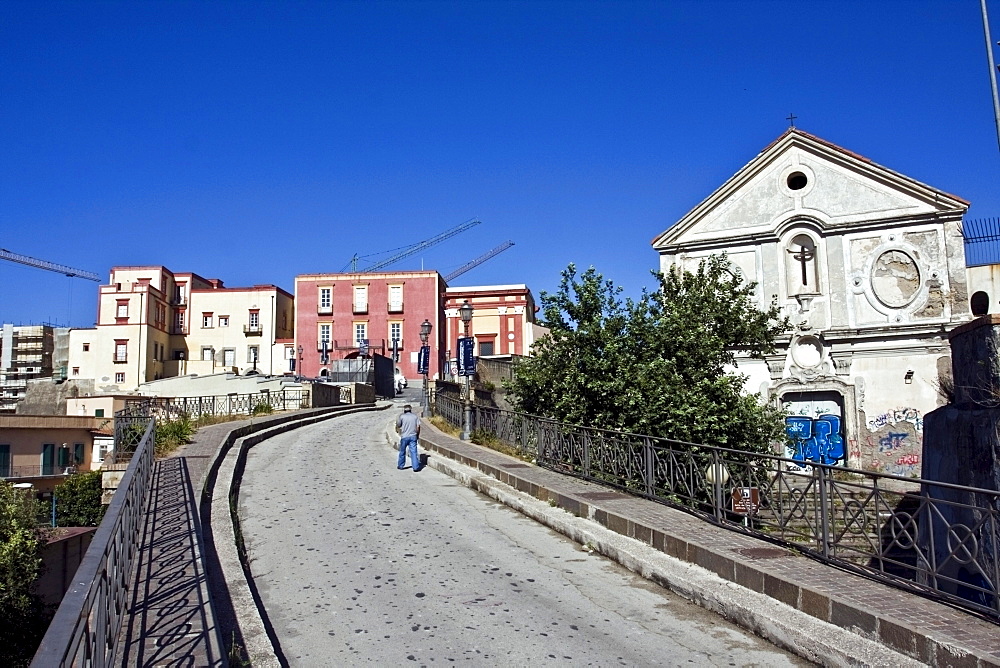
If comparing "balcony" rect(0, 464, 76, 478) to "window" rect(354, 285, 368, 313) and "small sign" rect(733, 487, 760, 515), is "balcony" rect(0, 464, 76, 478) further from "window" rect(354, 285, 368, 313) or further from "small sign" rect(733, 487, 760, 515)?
"window" rect(354, 285, 368, 313)

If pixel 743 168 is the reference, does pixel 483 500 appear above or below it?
below

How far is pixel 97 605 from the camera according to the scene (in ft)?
12.5

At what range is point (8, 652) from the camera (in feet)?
46.9

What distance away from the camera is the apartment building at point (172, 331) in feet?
Answer: 218

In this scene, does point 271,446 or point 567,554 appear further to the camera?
point 271,446

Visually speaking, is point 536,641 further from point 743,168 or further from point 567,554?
point 743,168

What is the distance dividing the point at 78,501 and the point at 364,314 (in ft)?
137

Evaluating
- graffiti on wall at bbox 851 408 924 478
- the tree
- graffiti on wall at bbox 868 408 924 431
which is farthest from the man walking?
graffiti on wall at bbox 868 408 924 431

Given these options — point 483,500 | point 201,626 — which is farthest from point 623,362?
point 201,626

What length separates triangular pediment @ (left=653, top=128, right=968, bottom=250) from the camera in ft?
75.5

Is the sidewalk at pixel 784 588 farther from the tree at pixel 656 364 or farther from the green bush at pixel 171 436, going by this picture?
the green bush at pixel 171 436

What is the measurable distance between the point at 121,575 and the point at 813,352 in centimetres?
2182

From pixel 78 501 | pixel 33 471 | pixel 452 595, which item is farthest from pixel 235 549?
pixel 33 471

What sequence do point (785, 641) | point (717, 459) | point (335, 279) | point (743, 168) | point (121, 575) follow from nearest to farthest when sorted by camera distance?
point (121, 575) → point (785, 641) → point (717, 459) → point (743, 168) → point (335, 279)
